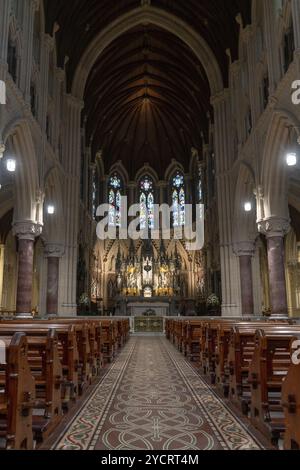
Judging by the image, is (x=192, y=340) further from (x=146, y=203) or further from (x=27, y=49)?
(x=146, y=203)

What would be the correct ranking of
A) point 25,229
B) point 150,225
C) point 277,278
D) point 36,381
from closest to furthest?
1. point 36,381
2. point 277,278
3. point 25,229
4. point 150,225

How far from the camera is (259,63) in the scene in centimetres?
1812

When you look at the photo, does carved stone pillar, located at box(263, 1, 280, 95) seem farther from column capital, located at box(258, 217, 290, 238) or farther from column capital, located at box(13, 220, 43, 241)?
column capital, located at box(13, 220, 43, 241)

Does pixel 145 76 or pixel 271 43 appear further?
pixel 145 76

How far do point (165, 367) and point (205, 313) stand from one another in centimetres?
2140

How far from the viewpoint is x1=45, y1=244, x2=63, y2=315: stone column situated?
72.1ft

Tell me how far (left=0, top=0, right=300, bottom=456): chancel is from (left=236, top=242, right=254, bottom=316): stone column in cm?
11

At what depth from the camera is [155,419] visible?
4785 millimetres

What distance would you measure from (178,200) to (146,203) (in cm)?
350

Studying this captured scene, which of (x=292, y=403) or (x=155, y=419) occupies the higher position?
(x=292, y=403)

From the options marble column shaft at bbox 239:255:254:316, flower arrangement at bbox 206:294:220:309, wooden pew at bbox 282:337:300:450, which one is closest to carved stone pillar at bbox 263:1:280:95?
marble column shaft at bbox 239:255:254:316

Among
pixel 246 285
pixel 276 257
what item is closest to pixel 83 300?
pixel 246 285

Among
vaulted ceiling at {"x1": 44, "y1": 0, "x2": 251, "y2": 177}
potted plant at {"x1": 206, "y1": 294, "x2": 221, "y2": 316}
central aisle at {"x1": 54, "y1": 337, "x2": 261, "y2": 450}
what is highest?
vaulted ceiling at {"x1": 44, "y1": 0, "x2": 251, "y2": 177}
